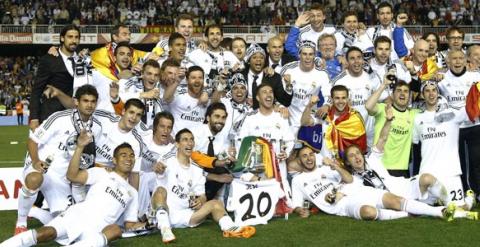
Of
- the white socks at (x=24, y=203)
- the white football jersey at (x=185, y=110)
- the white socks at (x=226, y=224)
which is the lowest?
the white socks at (x=226, y=224)

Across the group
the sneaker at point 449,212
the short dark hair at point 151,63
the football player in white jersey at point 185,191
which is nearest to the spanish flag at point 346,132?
the sneaker at point 449,212

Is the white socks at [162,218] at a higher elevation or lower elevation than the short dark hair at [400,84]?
lower

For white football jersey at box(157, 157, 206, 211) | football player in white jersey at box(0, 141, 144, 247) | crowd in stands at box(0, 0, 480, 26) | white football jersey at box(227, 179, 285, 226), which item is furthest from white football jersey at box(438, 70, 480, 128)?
crowd in stands at box(0, 0, 480, 26)

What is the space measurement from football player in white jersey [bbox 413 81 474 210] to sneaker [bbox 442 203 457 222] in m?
0.66

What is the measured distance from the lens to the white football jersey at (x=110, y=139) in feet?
26.5

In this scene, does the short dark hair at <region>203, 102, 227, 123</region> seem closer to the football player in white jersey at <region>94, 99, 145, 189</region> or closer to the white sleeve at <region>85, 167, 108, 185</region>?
the football player in white jersey at <region>94, 99, 145, 189</region>

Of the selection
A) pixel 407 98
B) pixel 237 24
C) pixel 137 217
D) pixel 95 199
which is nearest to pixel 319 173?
pixel 407 98

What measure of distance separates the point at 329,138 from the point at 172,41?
2300 millimetres

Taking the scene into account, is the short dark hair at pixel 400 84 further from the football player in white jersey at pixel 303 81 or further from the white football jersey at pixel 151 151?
the white football jersey at pixel 151 151

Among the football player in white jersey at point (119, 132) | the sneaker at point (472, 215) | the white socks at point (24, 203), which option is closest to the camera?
the white socks at point (24, 203)

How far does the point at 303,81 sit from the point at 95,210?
3409mm

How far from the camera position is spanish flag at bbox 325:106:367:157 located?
9008 millimetres

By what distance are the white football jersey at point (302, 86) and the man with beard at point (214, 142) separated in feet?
3.43

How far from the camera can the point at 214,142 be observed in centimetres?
879
